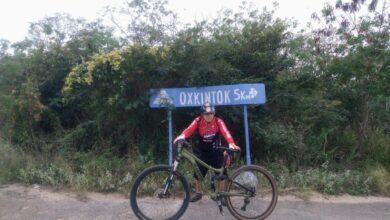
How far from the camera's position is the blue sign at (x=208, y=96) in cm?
731

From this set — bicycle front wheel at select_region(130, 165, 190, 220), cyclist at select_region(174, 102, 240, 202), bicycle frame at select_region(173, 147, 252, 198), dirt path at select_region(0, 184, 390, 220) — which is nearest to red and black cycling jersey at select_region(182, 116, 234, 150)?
cyclist at select_region(174, 102, 240, 202)

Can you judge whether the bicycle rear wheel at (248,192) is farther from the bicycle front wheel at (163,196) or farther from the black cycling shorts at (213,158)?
the bicycle front wheel at (163,196)

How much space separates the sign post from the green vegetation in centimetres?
35

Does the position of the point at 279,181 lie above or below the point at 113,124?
below

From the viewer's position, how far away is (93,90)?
26.9ft

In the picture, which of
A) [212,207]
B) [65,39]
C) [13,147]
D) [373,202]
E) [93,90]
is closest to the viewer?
[212,207]

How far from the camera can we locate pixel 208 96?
7.52 metres

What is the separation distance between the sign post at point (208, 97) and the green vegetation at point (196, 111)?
348 millimetres

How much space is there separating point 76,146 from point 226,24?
4.39 m

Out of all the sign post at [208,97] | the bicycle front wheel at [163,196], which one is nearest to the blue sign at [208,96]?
the sign post at [208,97]

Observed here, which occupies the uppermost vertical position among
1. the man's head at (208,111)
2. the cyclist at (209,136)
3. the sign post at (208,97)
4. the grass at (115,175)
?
the sign post at (208,97)

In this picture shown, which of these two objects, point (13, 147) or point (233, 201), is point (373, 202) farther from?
point (13, 147)

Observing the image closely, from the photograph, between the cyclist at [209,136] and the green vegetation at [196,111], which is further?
the green vegetation at [196,111]

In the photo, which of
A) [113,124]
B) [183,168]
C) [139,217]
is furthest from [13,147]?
[139,217]
